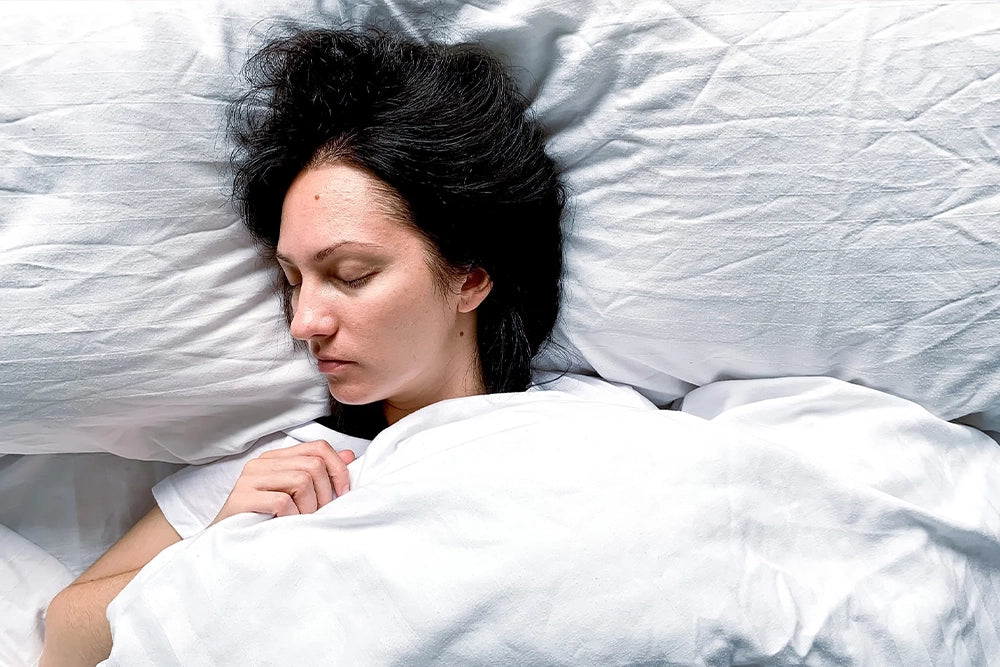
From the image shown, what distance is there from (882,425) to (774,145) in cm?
29

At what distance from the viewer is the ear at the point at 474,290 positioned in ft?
2.90

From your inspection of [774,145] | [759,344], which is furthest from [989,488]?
[774,145]

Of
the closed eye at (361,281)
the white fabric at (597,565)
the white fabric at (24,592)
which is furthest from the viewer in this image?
the white fabric at (24,592)

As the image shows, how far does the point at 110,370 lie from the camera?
0.88 m

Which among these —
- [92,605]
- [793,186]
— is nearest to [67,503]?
[92,605]

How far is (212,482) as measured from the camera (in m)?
0.99

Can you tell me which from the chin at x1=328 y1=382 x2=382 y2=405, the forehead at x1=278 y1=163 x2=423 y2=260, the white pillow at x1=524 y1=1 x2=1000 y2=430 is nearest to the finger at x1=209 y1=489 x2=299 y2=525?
the chin at x1=328 y1=382 x2=382 y2=405

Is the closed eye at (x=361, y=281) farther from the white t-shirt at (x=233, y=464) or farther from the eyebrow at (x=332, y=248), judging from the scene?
the white t-shirt at (x=233, y=464)

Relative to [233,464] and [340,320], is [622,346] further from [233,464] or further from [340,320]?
[233,464]

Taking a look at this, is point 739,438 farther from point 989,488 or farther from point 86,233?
point 86,233

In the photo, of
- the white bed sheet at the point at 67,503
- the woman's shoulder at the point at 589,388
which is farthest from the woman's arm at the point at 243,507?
the woman's shoulder at the point at 589,388

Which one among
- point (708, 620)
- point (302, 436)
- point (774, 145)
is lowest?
point (302, 436)

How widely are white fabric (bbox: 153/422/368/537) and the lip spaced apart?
5.7 inches

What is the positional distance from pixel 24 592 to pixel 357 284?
1.73 ft
